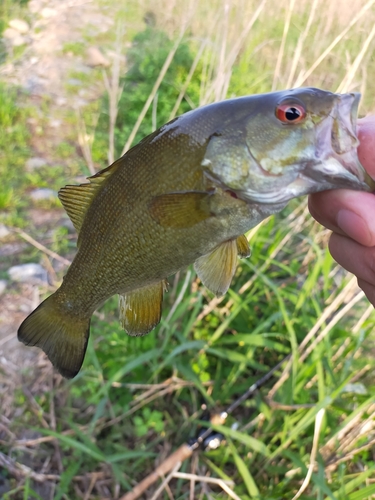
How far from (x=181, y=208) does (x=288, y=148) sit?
0.30m

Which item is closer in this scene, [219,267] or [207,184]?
[207,184]

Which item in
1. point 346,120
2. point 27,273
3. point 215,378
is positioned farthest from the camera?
point 27,273

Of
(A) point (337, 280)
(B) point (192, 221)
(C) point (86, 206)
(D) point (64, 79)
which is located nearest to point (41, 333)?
(C) point (86, 206)

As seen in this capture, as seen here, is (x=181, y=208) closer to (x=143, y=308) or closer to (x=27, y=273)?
(x=143, y=308)

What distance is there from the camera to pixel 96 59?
6000 mm

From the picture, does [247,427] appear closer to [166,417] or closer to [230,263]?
[166,417]

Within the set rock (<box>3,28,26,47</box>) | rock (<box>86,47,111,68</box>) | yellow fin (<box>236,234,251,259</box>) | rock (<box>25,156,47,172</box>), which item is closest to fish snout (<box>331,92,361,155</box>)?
yellow fin (<box>236,234,251,259</box>)

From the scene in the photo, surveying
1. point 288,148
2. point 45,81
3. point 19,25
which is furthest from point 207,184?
point 19,25

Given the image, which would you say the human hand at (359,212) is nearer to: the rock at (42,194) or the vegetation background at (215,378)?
the vegetation background at (215,378)

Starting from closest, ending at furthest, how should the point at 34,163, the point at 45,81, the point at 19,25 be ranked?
1. the point at 34,163
2. the point at 45,81
3. the point at 19,25

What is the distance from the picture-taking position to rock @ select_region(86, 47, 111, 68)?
596 centimetres

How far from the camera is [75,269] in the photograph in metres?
1.25

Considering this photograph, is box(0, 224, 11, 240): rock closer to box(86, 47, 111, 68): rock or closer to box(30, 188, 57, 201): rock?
box(30, 188, 57, 201): rock

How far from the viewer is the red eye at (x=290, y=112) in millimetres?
1009
